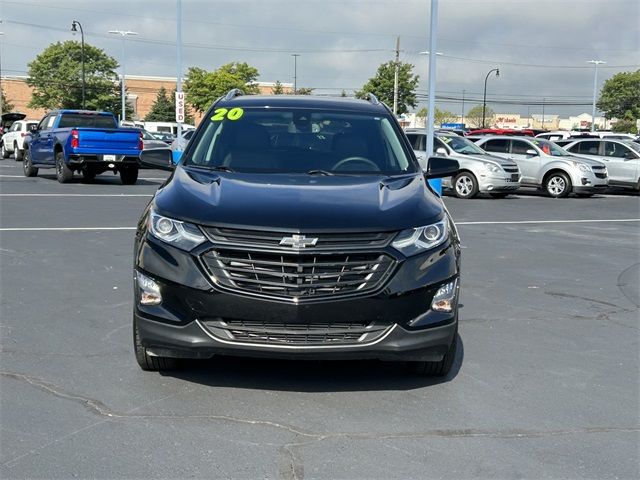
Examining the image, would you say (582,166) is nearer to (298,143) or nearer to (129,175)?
(129,175)

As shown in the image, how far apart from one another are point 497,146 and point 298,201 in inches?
832

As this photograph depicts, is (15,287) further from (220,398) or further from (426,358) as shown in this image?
(426,358)

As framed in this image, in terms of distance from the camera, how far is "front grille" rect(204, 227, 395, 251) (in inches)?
183

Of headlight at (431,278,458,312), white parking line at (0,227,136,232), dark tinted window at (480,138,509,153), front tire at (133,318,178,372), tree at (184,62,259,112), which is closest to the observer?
headlight at (431,278,458,312)

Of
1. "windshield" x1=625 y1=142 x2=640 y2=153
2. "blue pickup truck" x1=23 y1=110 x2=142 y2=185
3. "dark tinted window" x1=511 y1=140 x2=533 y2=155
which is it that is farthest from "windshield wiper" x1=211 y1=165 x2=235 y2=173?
"windshield" x1=625 y1=142 x2=640 y2=153

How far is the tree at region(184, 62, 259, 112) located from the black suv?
8061 centimetres

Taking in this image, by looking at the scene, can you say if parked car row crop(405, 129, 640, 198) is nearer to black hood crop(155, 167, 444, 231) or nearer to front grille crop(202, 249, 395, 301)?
black hood crop(155, 167, 444, 231)

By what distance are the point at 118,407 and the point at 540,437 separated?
2375 millimetres

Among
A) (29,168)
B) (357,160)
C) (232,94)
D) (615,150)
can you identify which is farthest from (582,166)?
(357,160)

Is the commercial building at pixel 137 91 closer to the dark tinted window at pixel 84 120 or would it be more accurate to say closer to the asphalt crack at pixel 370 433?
the dark tinted window at pixel 84 120

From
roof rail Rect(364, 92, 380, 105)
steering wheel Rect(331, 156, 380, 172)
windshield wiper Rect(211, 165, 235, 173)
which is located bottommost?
windshield wiper Rect(211, 165, 235, 173)

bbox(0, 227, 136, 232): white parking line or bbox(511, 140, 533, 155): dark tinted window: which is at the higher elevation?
bbox(511, 140, 533, 155): dark tinted window

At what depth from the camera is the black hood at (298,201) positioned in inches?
186

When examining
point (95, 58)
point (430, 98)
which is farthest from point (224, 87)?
point (430, 98)
